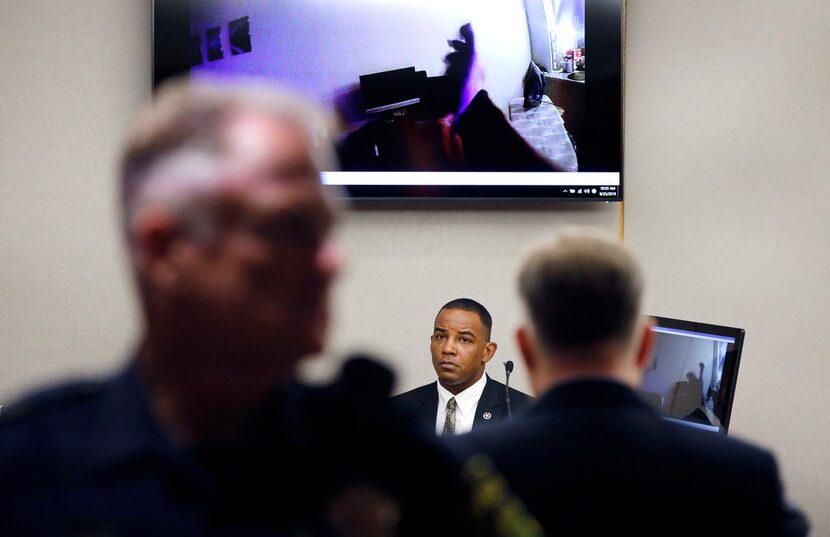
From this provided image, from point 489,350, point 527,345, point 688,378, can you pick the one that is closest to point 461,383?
point 489,350

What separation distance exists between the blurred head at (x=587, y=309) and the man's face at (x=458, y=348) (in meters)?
2.33

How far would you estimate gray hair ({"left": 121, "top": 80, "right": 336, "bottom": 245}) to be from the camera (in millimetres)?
637

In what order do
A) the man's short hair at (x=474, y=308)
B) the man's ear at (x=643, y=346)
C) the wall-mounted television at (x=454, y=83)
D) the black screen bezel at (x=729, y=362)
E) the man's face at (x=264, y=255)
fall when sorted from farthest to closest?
the wall-mounted television at (x=454, y=83)
the man's short hair at (x=474, y=308)
the black screen bezel at (x=729, y=362)
the man's ear at (x=643, y=346)
the man's face at (x=264, y=255)

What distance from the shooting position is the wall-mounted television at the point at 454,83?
372cm

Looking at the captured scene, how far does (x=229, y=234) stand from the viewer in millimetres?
627

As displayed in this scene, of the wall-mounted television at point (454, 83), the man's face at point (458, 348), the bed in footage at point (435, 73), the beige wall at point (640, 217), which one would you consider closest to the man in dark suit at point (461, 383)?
the man's face at point (458, 348)

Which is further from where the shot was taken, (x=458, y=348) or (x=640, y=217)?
(x=640, y=217)

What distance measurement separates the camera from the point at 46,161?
3703 millimetres

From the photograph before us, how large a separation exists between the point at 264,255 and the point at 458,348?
9.71ft

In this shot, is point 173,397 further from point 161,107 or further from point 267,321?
point 161,107

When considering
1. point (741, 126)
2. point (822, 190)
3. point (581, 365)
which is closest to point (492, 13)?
point (741, 126)

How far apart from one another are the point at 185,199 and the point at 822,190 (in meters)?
3.78

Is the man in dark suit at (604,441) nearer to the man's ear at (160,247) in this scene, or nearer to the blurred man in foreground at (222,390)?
the blurred man in foreground at (222,390)

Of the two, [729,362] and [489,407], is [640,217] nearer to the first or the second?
[489,407]
